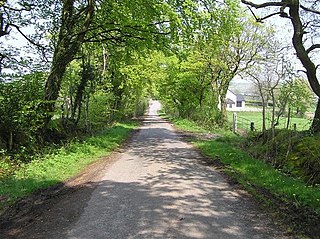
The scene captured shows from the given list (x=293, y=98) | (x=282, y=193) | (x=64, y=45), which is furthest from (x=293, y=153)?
(x=64, y=45)

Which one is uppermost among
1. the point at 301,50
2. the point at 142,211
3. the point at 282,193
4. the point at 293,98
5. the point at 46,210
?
the point at 301,50

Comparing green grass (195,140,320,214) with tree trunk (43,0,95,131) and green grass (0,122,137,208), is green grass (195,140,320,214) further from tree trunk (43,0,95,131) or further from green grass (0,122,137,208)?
tree trunk (43,0,95,131)

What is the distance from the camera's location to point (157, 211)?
20.7ft

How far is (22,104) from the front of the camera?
11.8m

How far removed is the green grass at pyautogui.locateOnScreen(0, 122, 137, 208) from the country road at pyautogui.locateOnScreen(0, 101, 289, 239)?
112 cm

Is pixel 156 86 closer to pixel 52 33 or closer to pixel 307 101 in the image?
pixel 52 33

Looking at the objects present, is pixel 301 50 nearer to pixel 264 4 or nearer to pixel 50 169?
pixel 264 4

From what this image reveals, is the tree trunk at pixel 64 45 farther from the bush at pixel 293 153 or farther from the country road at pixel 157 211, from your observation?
the bush at pixel 293 153

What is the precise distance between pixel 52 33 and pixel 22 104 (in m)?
5.21

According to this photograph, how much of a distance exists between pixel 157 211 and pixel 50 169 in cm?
516

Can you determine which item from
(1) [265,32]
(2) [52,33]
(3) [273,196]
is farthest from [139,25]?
(1) [265,32]

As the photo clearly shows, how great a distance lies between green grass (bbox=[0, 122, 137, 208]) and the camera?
792 cm

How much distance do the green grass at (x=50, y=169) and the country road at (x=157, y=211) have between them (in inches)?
44.2

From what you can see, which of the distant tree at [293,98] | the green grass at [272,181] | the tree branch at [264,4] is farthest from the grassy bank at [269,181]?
the tree branch at [264,4]
